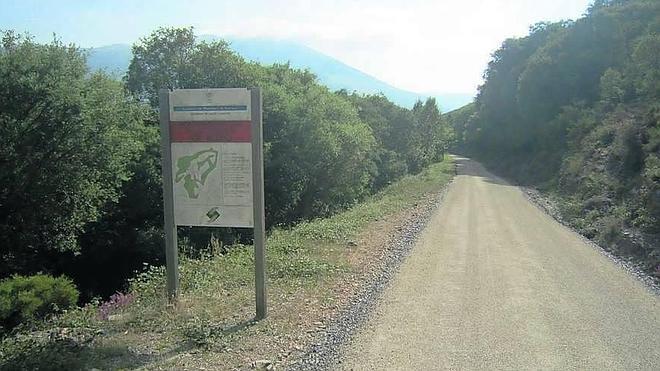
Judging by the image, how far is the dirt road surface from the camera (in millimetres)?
5766

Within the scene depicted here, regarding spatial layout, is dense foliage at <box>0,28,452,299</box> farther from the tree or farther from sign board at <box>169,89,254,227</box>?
sign board at <box>169,89,254,227</box>

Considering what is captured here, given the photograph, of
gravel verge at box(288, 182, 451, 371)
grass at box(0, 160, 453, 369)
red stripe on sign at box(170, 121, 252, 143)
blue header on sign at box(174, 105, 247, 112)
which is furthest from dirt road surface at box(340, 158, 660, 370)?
blue header on sign at box(174, 105, 247, 112)

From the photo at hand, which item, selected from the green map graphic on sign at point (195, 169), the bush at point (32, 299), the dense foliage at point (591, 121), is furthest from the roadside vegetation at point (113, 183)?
the dense foliage at point (591, 121)

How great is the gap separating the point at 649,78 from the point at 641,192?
1636cm

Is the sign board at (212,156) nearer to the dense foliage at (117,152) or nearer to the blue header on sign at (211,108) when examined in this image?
the blue header on sign at (211,108)

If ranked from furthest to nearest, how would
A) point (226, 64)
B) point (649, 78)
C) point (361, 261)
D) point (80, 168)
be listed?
point (649, 78)
point (226, 64)
point (80, 168)
point (361, 261)

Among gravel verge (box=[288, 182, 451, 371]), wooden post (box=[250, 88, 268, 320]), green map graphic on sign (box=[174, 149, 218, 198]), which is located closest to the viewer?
gravel verge (box=[288, 182, 451, 371])

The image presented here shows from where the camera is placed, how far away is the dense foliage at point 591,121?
1627 centimetres

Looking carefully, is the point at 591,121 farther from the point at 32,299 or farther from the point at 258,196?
the point at 32,299

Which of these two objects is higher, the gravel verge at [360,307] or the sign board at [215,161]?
the sign board at [215,161]

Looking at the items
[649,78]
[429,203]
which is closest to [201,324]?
[429,203]

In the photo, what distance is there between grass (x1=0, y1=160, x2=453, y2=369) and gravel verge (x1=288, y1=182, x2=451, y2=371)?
24 centimetres

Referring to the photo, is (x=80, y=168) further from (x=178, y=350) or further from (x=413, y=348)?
(x=413, y=348)

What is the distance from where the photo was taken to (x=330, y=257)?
10594 millimetres
